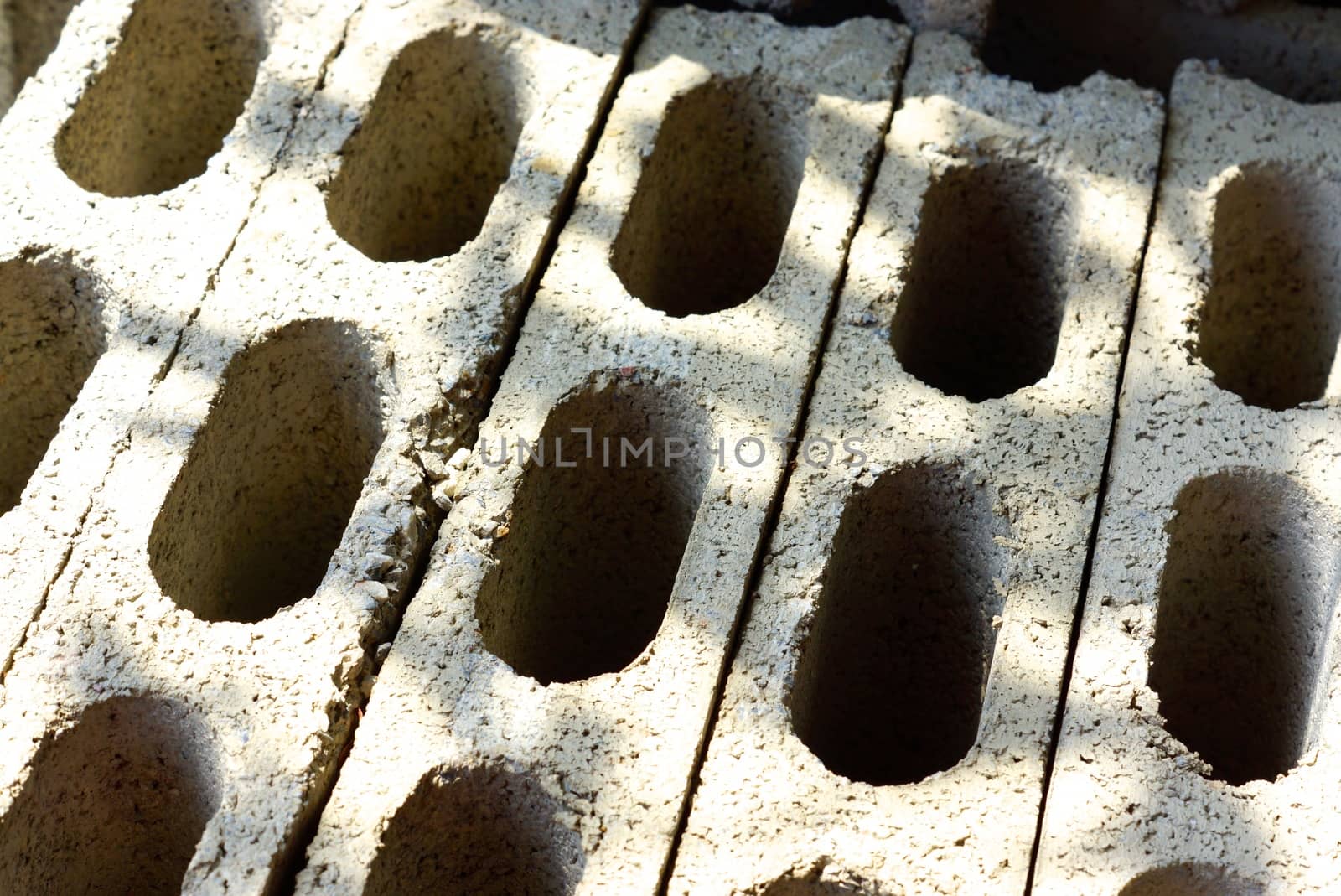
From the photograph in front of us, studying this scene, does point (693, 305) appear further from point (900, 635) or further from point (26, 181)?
point (26, 181)

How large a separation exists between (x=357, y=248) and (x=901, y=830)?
1.40 meters

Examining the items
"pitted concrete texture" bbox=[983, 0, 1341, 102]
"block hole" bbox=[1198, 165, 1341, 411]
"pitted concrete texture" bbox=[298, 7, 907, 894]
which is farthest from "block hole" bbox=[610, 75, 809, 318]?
"block hole" bbox=[1198, 165, 1341, 411]

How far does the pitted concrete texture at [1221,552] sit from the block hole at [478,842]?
611 mm

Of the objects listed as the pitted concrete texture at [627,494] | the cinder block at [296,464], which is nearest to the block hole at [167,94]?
the cinder block at [296,464]

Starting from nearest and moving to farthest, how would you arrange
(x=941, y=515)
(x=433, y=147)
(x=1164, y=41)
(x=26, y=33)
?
(x=941, y=515), (x=433, y=147), (x=1164, y=41), (x=26, y=33)

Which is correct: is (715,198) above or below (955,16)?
below

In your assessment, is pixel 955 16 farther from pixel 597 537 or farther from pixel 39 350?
pixel 39 350

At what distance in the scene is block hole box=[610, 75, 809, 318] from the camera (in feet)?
8.83

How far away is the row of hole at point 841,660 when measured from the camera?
2.00 meters

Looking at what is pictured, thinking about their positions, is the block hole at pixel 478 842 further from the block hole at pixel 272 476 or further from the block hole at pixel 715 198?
→ the block hole at pixel 715 198

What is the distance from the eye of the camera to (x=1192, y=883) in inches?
73.6

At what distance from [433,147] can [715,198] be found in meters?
0.53

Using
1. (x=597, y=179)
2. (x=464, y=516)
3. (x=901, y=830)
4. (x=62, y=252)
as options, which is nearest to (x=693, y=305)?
(x=597, y=179)

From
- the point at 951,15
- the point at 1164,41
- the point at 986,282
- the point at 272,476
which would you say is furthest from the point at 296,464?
the point at 1164,41
